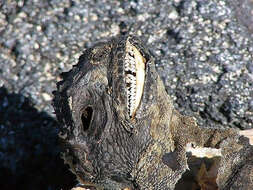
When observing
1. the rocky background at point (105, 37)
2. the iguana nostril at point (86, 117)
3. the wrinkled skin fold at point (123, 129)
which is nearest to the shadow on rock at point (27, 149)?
the rocky background at point (105, 37)

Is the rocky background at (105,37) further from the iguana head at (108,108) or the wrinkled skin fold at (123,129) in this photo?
the iguana head at (108,108)

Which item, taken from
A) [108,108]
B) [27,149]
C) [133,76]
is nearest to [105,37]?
[27,149]

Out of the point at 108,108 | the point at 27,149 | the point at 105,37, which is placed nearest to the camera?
the point at 108,108

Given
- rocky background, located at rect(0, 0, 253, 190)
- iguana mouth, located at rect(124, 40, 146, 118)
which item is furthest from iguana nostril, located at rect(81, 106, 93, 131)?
rocky background, located at rect(0, 0, 253, 190)

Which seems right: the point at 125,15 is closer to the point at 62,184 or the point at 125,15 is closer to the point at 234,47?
the point at 234,47

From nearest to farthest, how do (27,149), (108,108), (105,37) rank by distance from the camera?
(108,108) → (27,149) → (105,37)

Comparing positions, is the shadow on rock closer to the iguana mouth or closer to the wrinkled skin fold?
the wrinkled skin fold

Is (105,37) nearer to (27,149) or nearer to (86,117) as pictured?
(27,149)
